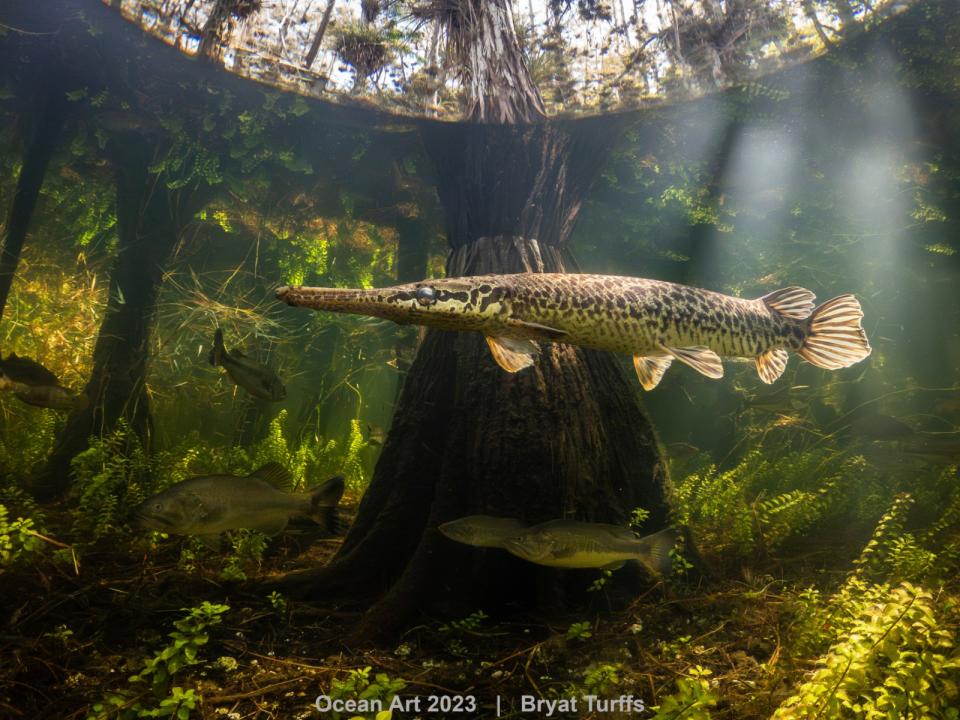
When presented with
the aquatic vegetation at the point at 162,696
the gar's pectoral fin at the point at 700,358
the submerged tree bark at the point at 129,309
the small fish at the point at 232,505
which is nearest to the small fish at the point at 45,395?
the submerged tree bark at the point at 129,309

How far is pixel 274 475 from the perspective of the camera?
4.16 metres

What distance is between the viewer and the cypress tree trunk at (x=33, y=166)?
21.7ft

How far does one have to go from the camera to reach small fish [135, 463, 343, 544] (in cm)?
351

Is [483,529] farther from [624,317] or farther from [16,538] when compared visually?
[16,538]

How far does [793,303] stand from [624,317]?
45.6 inches

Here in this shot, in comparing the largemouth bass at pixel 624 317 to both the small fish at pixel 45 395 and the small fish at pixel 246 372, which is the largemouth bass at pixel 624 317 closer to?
the small fish at pixel 246 372

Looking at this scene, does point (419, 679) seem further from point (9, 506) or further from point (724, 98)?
point (724, 98)

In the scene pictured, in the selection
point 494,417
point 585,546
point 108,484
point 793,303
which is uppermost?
point 793,303

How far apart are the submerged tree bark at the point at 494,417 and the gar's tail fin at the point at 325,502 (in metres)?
0.45

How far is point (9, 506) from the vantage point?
17.2 feet

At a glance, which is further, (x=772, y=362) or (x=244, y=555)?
(x=244, y=555)

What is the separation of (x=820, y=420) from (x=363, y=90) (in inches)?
348

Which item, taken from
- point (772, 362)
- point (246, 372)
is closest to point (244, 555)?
point (246, 372)

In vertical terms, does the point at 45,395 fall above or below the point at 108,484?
above
